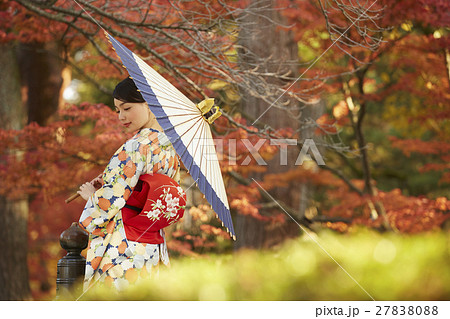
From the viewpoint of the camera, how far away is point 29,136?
18.0 ft

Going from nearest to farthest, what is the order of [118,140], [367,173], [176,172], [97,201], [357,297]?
[357,297] → [97,201] → [176,172] → [118,140] → [367,173]

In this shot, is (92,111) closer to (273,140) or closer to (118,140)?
(118,140)

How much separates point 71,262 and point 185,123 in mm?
978

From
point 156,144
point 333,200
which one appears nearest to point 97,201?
point 156,144

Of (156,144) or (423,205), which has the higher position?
(156,144)

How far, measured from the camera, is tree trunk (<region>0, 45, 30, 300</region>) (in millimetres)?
6754

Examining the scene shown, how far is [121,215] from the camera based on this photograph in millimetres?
2746

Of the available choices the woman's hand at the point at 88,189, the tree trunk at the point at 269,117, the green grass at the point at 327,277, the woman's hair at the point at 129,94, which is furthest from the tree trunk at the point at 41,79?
the green grass at the point at 327,277

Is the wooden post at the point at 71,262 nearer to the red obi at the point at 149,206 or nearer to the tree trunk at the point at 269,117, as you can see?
the red obi at the point at 149,206

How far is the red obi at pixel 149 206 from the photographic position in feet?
8.93

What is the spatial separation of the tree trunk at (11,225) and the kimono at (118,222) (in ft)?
14.9

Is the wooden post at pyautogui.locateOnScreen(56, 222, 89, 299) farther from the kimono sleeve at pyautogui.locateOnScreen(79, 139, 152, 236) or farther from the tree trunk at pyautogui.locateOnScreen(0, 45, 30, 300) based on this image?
the tree trunk at pyautogui.locateOnScreen(0, 45, 30, 300)

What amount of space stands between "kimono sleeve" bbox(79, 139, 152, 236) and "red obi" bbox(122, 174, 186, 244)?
7cm

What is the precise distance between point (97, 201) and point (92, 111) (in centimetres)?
291
